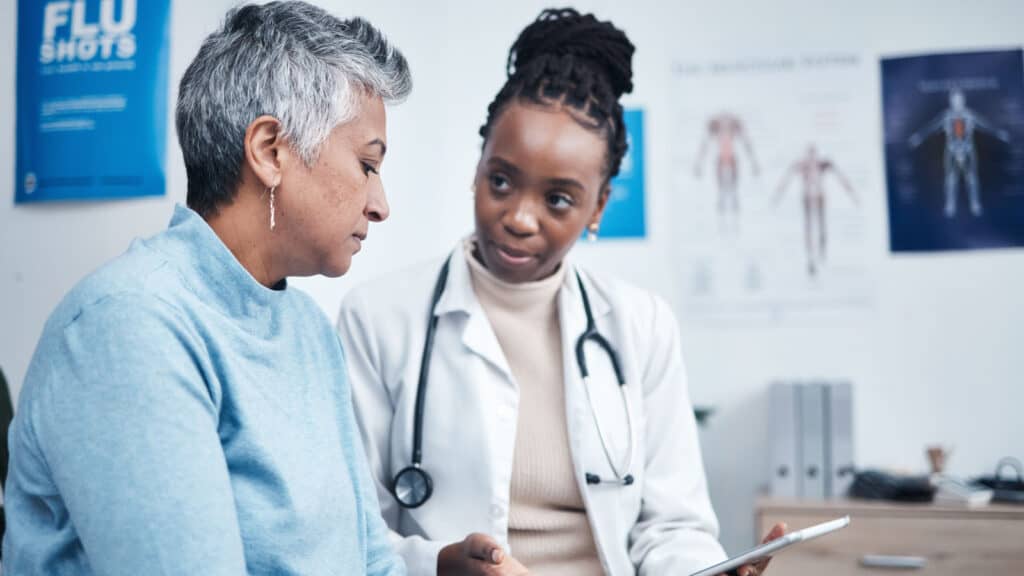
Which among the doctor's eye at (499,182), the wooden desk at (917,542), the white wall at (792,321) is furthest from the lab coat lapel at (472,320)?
the wooden desk at (917,542)

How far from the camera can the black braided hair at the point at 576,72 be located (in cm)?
137

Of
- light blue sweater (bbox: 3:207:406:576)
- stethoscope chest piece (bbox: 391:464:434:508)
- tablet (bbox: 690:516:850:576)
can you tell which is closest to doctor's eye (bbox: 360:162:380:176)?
light blue sweater (bbox: 3:207:406:576)

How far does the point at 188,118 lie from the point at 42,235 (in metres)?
0.70

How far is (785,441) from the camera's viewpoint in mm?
2561

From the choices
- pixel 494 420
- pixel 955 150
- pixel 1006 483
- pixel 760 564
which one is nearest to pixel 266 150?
pixel 494 420

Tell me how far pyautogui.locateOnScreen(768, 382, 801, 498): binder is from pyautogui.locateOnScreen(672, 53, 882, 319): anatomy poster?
1.10 ft

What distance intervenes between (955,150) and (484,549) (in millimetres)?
2230

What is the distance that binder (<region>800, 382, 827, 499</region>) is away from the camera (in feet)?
8.30

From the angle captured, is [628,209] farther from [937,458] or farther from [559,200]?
[559,200]

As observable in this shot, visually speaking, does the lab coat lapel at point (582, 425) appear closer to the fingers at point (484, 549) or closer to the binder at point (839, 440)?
the fingers at point (484, 549)

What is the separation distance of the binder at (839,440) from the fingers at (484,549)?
65.0 inches

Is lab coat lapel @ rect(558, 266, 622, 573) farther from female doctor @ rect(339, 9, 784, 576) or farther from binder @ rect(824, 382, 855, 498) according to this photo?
binder @ rect(824, 382, 855, 498)

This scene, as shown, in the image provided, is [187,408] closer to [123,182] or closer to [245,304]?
[245,304]

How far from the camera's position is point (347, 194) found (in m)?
0.97
